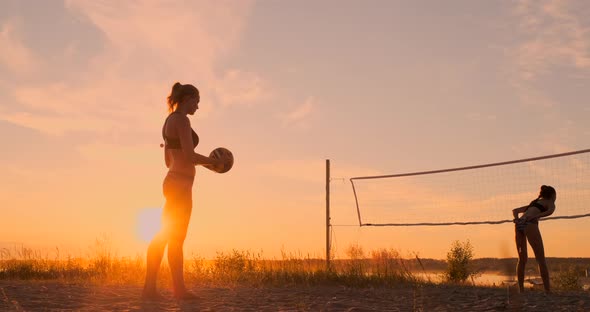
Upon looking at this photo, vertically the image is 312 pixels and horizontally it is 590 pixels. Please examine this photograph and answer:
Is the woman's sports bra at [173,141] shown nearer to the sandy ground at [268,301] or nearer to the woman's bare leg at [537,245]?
the sandy ground at [268,301]

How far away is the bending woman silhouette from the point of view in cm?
521

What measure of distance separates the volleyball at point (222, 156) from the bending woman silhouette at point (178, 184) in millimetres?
93

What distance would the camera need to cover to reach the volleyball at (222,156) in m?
5.45

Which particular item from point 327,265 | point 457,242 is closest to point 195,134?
point 327,265

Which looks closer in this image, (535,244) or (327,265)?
(535,244)

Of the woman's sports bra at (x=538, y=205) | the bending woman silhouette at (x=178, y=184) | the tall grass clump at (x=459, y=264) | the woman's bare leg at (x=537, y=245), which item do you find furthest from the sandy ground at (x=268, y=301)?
the tall grass clump at (x=459, y=264)

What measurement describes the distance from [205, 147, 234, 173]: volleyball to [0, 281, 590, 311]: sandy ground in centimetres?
116

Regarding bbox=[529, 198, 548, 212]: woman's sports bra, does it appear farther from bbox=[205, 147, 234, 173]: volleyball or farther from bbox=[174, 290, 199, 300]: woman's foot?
bbox=[174, 290, 199, 300]: woman's foot

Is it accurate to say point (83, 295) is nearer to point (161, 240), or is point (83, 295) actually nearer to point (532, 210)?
point (161, 240)

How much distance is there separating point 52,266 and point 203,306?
26.0ft

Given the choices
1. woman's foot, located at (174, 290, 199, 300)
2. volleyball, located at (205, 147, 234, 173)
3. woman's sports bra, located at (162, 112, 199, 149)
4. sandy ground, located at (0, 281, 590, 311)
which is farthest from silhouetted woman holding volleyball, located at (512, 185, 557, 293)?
woman's sports bra, located at (162, 112, 199, 149)

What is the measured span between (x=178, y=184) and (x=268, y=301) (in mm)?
1567

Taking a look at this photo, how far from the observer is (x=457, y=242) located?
51.7 feet

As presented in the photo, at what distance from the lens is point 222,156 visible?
5.50 m
